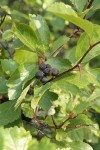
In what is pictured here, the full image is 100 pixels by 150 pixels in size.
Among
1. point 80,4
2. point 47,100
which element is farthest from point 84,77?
point 80,4

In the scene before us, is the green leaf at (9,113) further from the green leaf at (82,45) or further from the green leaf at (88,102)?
the green leaf at (82,45)

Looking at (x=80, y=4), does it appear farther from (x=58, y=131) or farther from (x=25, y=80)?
(x=58, y=131)

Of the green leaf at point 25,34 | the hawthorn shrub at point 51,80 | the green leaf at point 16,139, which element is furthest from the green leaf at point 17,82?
the green leaf at point 16,139

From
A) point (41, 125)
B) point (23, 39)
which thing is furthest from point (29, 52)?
point (41, 125)

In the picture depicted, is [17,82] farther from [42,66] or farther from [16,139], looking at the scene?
[16,139]

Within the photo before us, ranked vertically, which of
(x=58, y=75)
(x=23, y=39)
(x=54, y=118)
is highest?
(x=23, y=39)

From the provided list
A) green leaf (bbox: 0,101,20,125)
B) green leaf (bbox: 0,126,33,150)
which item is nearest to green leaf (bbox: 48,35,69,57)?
green leaf (bbox: 0,101,20,125)
